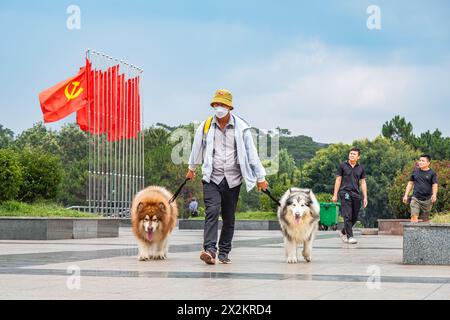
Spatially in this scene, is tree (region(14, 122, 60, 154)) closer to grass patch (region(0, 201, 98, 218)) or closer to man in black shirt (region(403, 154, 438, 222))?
grass patch (region(0, 201, 98, 218))

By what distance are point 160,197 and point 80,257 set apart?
1649 millimetres

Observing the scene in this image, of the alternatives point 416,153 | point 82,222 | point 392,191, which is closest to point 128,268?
point 82,222

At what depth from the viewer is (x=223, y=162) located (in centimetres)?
1238

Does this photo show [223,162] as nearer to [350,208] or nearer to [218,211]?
[218,211]

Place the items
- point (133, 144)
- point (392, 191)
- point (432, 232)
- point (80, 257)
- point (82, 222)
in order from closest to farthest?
point (432, 232)
point (80, 257)
point (82, 222)
point (392, 191)
point (133, 144)

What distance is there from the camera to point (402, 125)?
113875mm

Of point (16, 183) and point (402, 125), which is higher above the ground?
point (402, 125)

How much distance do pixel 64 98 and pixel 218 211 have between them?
943 inches

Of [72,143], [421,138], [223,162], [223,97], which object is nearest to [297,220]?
[223,162]

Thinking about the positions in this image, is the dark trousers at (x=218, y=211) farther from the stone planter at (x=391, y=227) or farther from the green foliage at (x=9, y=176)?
the stone planter at (x=391, y=227)

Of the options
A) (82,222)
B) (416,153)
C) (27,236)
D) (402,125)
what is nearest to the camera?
(27,236)

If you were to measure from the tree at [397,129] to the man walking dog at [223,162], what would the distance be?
338 feet

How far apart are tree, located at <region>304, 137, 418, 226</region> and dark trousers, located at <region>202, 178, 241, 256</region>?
75979 millimetres

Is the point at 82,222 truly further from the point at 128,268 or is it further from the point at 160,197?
the point at 128,268
